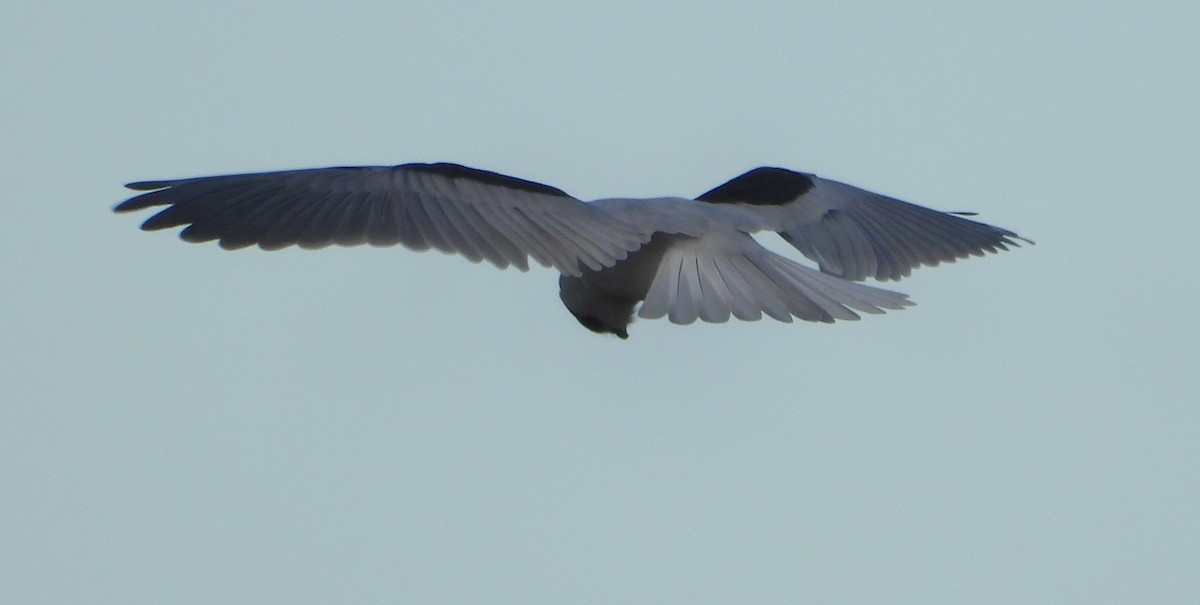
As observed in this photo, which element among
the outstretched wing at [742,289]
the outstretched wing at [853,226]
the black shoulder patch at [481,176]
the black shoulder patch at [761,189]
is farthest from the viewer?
the black shoulder patch at [761,189]

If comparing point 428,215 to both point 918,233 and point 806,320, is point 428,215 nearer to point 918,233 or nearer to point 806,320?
point 806,320

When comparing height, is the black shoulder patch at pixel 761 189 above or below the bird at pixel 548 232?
above

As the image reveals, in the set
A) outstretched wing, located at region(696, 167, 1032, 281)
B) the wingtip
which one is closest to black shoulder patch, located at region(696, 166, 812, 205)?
outstretched wing, located at region(696, 167, 1032, 281)

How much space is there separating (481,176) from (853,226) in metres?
2.33

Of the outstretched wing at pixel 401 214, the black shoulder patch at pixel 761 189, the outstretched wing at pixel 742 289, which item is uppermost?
the black shoulder patch at pixel 761 189

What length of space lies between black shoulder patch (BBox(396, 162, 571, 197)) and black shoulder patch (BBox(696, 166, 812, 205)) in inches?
54.5

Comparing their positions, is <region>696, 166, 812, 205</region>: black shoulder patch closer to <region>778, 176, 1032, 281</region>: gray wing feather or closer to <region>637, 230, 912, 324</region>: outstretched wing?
<region>778, 176, 1032, 281</region>: gray wing feather

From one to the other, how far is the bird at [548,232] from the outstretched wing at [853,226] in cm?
53

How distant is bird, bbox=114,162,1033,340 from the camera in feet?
24.1

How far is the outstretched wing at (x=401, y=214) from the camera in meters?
7.34

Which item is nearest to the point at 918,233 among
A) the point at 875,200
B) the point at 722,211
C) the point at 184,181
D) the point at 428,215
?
the point at 875,200

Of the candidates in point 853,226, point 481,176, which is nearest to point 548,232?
point 481,176

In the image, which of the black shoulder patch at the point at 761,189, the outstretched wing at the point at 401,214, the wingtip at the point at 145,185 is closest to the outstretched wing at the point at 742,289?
the outstretched wing at the point at 401,214

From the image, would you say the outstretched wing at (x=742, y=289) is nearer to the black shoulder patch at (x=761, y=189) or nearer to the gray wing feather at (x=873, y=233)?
the gray wing feather at (x=873, y=233)
